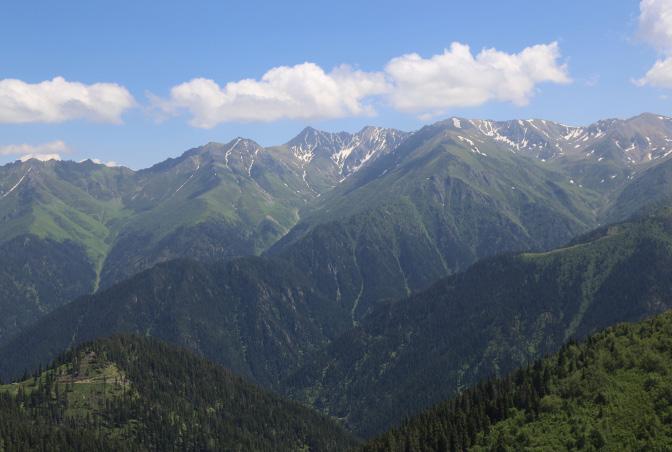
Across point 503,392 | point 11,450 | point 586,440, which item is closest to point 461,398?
point 503,392

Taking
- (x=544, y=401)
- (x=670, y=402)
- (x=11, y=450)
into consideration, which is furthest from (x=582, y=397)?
(x=11, y=450)

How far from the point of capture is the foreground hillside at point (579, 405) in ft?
459

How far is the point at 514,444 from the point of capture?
146 meters

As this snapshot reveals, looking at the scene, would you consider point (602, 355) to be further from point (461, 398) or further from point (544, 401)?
point (461, 398)

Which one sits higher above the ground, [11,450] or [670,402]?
[11,450]

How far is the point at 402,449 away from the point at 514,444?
37.6 metres

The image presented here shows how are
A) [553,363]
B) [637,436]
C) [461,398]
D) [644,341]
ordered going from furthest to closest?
[461,398] → [553,363] → [644,341] → [637,436]

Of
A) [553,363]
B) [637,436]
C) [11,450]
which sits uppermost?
[11,450]

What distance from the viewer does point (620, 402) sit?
477ft

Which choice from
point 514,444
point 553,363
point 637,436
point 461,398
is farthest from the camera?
point 461,398

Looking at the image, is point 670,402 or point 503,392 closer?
point 670,402

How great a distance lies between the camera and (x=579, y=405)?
491 ft

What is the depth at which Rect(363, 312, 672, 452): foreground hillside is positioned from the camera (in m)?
140

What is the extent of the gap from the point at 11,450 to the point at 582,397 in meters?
164
